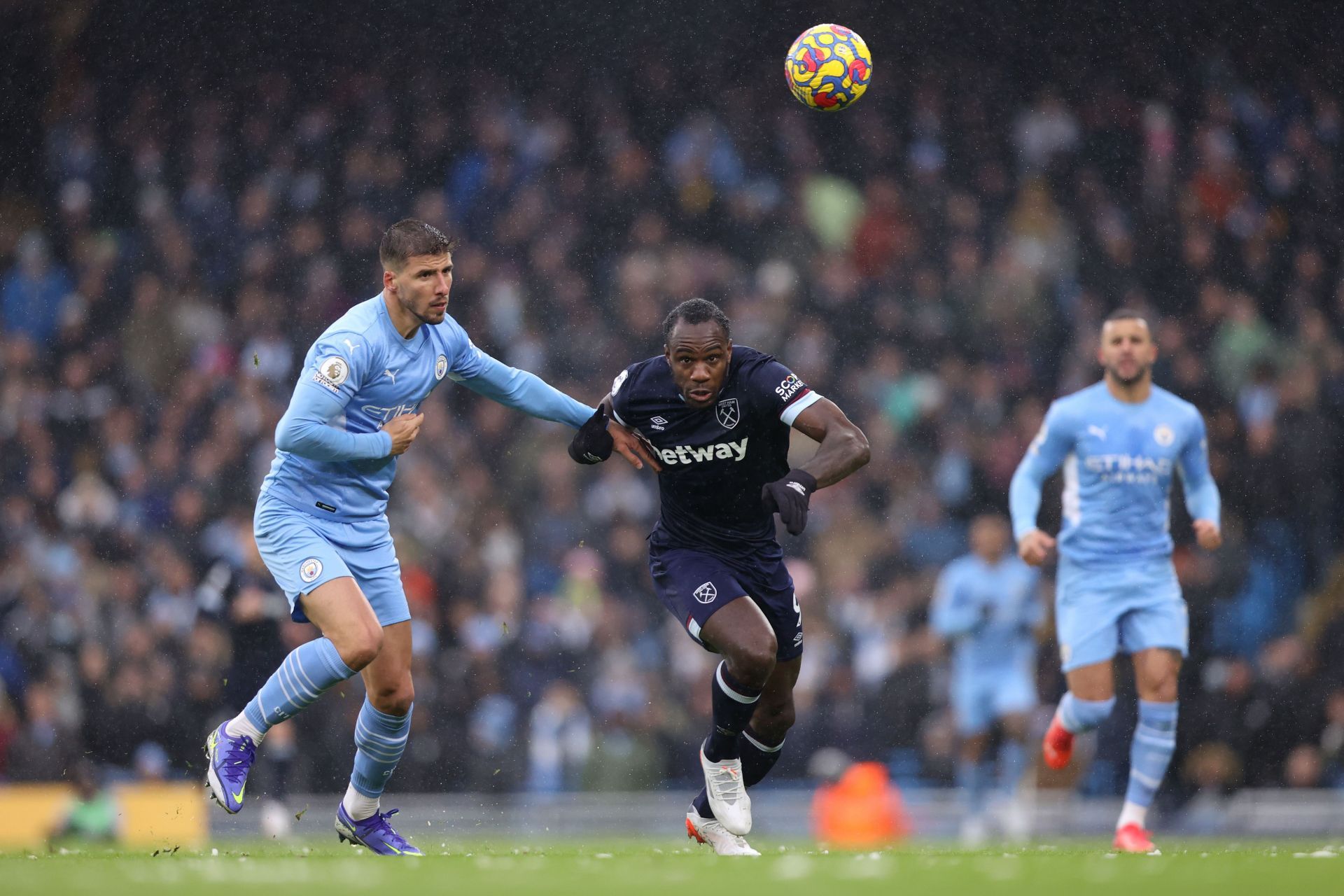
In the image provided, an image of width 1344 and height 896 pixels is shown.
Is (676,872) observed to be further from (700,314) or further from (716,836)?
(700,314)

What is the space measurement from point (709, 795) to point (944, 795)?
5104 mm

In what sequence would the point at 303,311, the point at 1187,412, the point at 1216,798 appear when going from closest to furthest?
the point at 1187,412 → the point at 1216,798 → the point at 303,311

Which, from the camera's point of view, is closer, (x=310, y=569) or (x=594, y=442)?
(x=310, y=569)

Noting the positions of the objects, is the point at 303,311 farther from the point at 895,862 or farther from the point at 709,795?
the point at 895,862

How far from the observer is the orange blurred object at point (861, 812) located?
36.8ft

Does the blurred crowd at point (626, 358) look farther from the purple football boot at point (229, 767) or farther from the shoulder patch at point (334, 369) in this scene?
the shoulder patch at point (334, 369)

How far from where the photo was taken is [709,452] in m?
7.02

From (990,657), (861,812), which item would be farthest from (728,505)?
(990,657)

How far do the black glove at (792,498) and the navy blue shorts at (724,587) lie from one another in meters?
0.51

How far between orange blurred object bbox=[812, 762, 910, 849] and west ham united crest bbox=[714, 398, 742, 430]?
4.75 m

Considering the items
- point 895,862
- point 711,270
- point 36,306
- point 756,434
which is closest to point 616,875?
point 895,862

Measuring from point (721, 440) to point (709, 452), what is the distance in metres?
0.08

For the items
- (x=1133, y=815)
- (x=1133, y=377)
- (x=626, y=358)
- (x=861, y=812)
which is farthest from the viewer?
(x=626, y=358)

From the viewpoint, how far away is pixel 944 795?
11.8 meters
